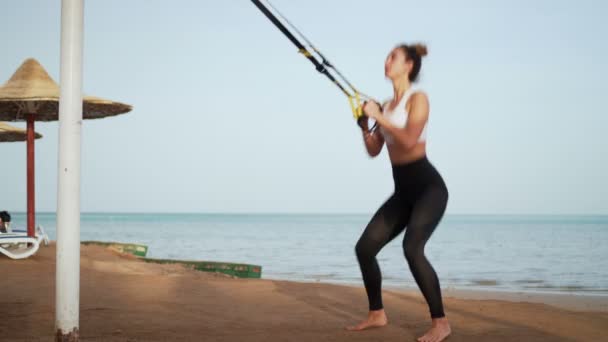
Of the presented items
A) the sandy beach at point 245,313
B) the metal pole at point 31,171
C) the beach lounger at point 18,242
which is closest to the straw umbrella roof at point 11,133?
the metal pole at point 31,171

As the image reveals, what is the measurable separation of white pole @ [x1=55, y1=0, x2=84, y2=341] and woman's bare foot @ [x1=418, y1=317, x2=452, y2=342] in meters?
1.84

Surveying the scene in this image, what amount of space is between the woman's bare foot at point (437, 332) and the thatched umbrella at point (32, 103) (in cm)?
645

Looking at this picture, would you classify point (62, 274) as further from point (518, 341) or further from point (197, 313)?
point (518, 341)

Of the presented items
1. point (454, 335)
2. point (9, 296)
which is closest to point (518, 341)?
point (454, 335)

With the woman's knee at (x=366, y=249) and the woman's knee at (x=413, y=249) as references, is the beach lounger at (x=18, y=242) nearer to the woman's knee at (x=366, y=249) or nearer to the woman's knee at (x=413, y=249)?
the woman's knee at (x=366, y=249)

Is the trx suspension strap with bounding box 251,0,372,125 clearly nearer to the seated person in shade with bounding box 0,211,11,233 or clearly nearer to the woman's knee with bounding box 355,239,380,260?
the woman's knee with bounding box 355,239,380,260

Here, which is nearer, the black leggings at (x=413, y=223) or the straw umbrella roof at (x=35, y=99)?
the black leggings at (x=413, y=223)

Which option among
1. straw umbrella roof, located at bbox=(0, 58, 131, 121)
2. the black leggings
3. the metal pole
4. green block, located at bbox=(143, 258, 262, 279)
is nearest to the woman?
the black leggings

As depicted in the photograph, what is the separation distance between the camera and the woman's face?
367cm

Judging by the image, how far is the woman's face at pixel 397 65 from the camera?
367 cm

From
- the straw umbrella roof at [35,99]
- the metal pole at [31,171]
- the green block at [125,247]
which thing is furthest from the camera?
the green block at [125,247]

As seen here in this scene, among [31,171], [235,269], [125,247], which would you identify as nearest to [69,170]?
[31,171]

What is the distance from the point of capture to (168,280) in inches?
251

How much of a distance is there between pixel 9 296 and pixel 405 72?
11.9 feet
